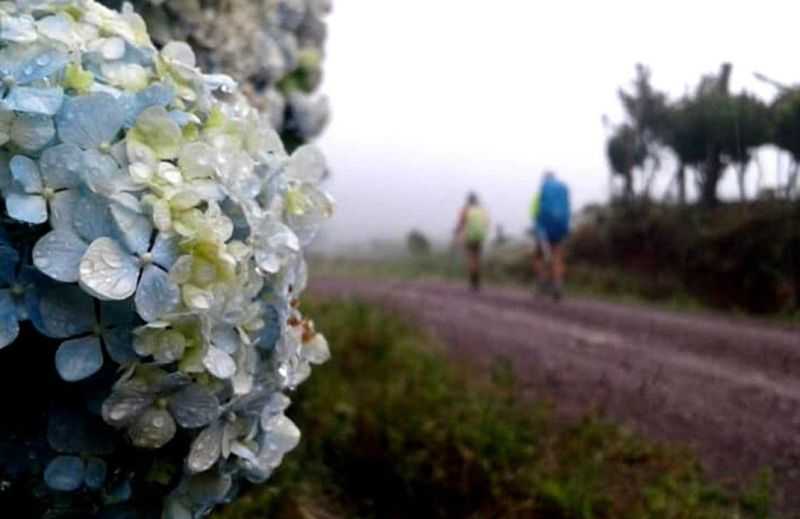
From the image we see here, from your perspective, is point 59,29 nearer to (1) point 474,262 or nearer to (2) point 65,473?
(2) point 65,473

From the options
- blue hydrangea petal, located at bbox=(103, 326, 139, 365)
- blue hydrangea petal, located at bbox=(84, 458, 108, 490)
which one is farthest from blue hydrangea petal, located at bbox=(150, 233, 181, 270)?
blue hydrangea petal, located at bbox=(84, 458, 108, 490)

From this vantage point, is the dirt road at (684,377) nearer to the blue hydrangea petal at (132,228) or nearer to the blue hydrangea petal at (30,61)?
the blue hydrangea petal at (132,228)

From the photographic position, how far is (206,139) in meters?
1.63

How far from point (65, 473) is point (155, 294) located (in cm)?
33

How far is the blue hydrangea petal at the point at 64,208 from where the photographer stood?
1.40 m

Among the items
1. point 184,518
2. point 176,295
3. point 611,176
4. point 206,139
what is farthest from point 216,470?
point 611,176

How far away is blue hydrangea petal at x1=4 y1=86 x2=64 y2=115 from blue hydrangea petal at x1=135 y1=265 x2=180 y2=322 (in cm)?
27

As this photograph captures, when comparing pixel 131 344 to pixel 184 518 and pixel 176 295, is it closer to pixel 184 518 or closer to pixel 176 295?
pixel 176 295

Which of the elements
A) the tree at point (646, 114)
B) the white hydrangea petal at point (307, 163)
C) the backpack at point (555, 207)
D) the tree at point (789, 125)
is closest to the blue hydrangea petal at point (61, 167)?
the white hydrangea petal at point (307, 163)

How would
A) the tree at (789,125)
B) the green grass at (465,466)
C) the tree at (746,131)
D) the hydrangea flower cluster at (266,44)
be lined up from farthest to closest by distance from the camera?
the hydrangea flower cluster at (266,44), the green grass at (465,466), the tree at (746,131), the tree at (789,125)

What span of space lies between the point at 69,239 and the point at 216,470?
454 millimetres

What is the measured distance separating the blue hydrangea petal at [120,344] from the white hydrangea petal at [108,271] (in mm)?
74

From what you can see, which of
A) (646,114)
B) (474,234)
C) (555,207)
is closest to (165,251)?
(646,114)

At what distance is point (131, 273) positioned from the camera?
1.37 m
